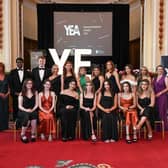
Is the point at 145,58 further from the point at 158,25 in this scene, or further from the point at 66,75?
the point at 66,75

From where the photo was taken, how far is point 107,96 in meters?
5.82

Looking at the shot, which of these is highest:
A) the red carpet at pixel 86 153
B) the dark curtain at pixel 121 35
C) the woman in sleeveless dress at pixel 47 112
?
the dark curtain at pixel 121 35

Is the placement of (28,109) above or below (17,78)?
below

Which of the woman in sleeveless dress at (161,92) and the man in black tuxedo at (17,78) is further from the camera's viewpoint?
the man in black tuxedo at (17,78)

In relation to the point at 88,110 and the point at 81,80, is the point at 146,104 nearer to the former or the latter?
the point at 88,110

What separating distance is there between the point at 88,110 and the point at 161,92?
1.50 m

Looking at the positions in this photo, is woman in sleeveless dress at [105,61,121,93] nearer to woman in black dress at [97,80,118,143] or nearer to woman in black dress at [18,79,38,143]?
woman in black dress at [97,80,118,143]

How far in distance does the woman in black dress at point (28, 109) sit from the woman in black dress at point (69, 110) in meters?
0.44

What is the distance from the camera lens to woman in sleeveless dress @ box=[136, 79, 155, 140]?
224 inches

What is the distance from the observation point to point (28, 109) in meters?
5.71

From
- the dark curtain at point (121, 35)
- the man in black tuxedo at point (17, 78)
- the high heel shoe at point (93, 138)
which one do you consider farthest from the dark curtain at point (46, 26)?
the high heel shoe at point (93, 138)

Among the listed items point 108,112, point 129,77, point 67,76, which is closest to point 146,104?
point 108,112

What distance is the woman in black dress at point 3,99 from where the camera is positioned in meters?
6.43

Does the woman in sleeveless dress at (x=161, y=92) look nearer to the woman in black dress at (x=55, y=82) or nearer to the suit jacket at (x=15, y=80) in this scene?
the woman in black dress at (x=55, y=82)
